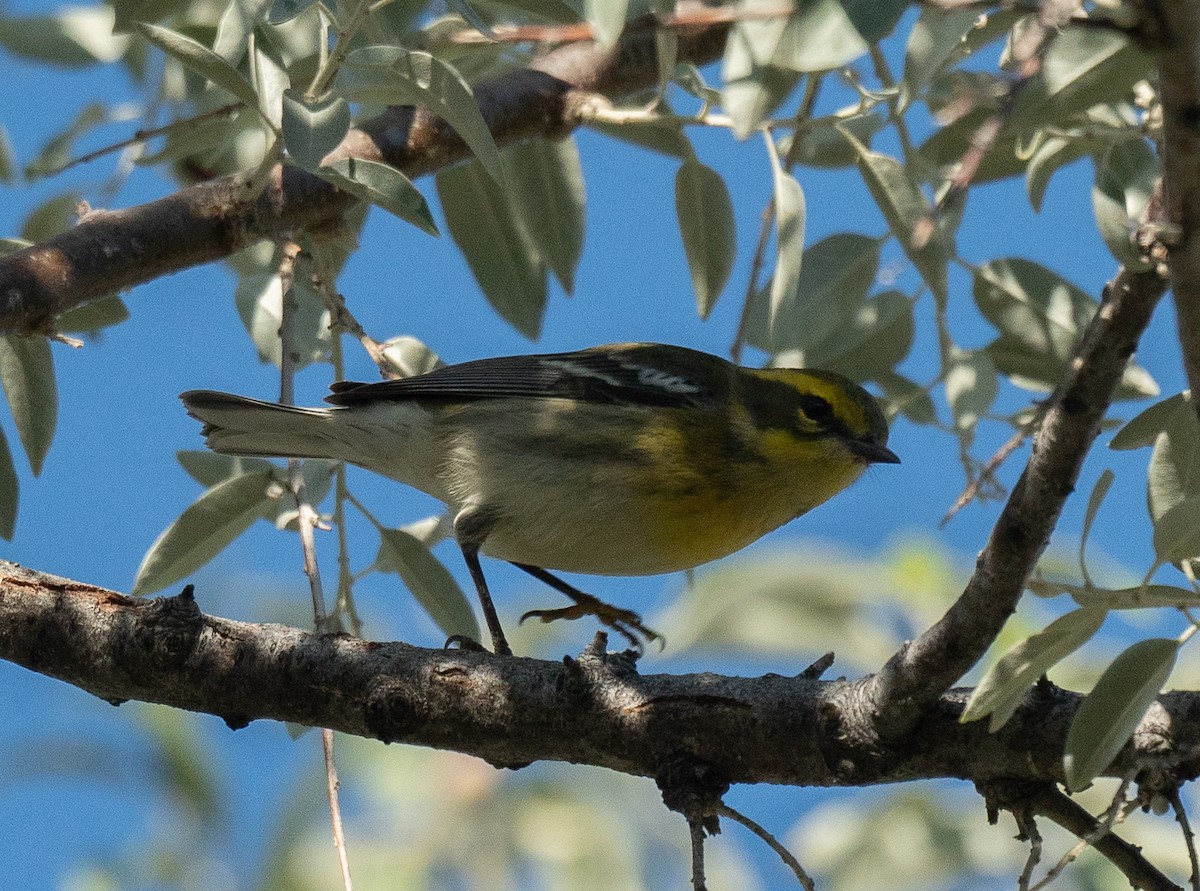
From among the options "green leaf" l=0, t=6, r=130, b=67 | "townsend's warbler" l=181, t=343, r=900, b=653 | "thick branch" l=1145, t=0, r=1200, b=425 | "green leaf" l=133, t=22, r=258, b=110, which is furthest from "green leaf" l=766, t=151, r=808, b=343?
"green leaf" l=0, t=6, r=130, b=67

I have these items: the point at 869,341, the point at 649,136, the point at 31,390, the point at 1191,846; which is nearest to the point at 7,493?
the point at 31,390

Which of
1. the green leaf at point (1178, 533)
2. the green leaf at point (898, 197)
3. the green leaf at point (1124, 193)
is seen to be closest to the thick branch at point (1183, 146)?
the green leaf at point (1124, 193)

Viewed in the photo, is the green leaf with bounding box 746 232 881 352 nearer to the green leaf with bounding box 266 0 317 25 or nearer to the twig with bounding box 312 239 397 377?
the twig with bounding box 312 239 397 377

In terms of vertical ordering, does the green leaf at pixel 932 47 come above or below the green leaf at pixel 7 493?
below

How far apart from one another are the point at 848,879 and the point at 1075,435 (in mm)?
2984

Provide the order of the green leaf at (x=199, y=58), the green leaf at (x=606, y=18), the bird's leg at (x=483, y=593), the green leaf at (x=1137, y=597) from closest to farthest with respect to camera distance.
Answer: the green leaf at (x=1137, y=597) → the green leaf at (x=606, y=18) → the green leaf at (x=199, y=58) → the bird's leg at (x=483, y=593)

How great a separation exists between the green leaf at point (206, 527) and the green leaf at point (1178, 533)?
6.56 ft

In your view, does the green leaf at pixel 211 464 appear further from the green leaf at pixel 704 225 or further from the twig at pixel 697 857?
the twig at pixel 697 857

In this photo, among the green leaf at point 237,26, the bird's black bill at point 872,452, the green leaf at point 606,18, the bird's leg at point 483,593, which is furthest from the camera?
the bird's black bill at point 872,452

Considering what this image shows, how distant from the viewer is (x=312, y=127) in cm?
229

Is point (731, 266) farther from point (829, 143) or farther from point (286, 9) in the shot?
point (286, 9)

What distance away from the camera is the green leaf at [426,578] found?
326cm

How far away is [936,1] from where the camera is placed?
3.95 feet

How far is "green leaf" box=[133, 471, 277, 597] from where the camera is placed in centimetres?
310
